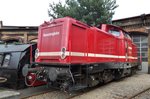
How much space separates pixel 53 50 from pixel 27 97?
1.96 metres

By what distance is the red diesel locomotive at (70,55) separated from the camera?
302 inches

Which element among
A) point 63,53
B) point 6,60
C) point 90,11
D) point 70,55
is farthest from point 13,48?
point 90,11

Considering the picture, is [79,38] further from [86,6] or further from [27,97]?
[86,6]

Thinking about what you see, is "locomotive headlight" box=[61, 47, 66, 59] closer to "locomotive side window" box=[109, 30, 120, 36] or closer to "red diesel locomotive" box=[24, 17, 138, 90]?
"red diesel locomotive" box=[24, 17, 138, 90]

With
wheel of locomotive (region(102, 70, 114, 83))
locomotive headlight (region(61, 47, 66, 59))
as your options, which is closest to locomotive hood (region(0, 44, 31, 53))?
locomotive headlight (region(61, 47, 66, 59))

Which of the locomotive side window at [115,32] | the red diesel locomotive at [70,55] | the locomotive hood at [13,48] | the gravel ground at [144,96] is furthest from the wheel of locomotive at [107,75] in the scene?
the locomotive hood at [13,48]

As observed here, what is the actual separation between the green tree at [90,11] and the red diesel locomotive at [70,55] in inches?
500

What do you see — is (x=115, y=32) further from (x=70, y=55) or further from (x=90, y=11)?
(x=90, y=11)

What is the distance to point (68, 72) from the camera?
7.43 m

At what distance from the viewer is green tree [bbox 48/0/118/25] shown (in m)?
22.6

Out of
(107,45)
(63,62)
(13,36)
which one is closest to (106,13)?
(13,36)

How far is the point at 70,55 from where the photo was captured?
7719mm

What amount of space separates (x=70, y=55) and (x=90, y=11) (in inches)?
641

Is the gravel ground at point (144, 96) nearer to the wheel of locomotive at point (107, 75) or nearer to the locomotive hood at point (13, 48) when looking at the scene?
the wheel of locomotive at point (107, 75)
